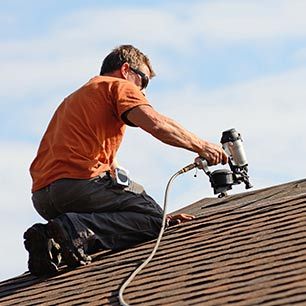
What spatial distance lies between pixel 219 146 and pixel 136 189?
26.1 inches

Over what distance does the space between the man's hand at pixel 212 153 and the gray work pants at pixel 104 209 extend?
0.54 m

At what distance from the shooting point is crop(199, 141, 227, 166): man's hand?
25.1 feet

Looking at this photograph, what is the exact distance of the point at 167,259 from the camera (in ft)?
23.4

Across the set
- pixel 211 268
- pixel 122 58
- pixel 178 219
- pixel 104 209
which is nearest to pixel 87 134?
pixel 104 209

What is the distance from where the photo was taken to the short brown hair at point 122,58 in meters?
7.98

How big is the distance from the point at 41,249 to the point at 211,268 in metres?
1.42

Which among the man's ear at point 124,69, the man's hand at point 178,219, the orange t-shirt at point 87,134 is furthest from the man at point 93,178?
the man's hand at point 178,219

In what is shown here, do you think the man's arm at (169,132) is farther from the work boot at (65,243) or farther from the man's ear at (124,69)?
the work boot at (65,243)

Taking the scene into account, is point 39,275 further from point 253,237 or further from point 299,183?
point 299,183

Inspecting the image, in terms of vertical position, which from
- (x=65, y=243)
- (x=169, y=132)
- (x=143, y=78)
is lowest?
(x=65, y=243)

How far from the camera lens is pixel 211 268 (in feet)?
21.7

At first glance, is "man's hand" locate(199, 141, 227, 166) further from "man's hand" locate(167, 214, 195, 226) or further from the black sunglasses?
the black sunglasses

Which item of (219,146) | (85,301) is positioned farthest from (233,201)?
(85,301)

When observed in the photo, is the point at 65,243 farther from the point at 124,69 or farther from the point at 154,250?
the point at 124,69
